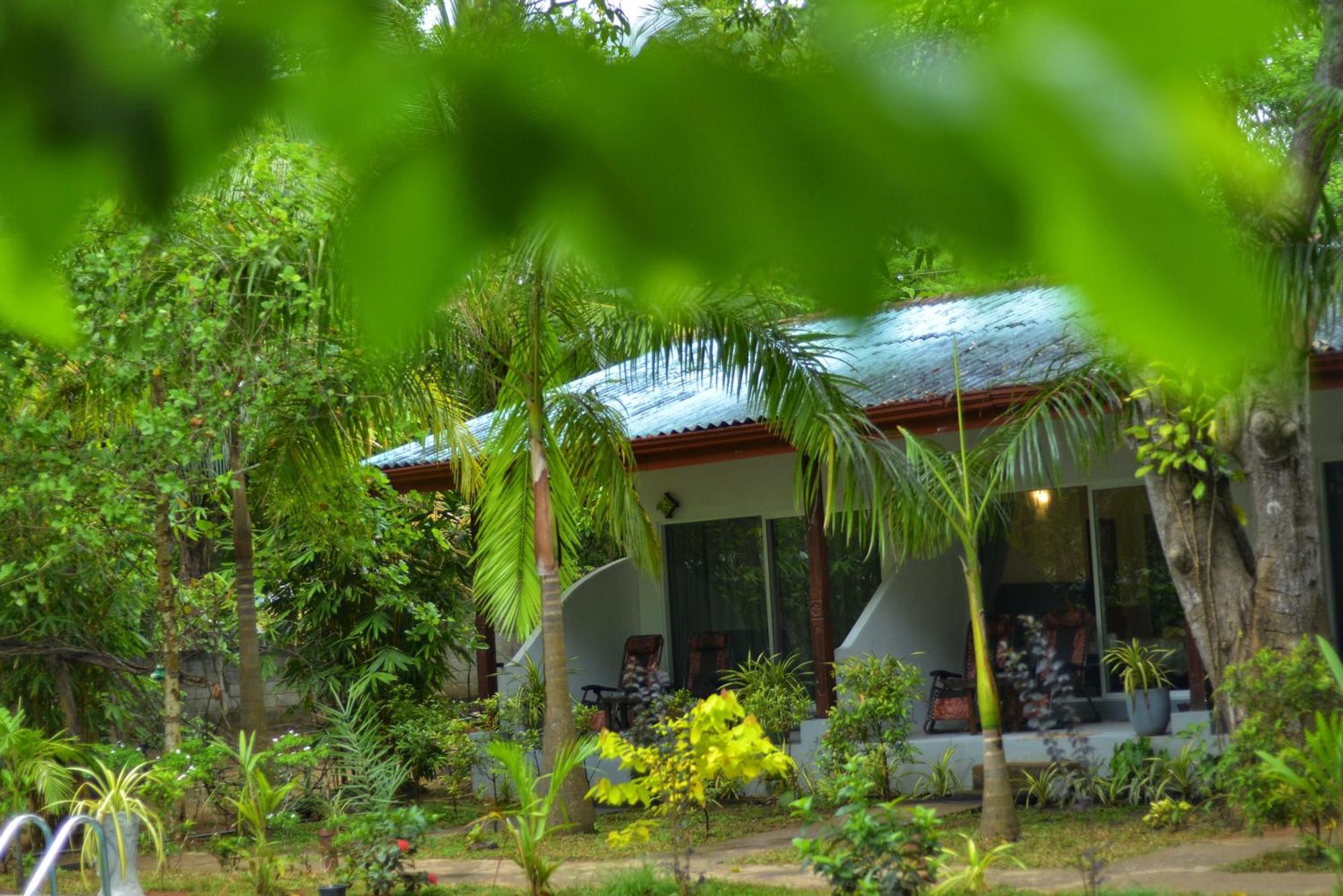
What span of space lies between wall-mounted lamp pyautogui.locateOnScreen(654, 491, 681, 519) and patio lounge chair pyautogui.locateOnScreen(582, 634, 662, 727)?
1.21 meters

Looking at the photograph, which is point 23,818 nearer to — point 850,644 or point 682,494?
point 850,644

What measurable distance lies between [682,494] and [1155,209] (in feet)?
41.5

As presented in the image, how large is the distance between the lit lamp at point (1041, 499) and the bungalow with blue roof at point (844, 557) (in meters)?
0.02

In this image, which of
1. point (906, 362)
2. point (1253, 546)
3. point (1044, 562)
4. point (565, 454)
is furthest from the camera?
point (1044, 562)

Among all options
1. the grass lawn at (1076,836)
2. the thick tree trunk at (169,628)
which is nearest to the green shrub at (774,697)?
the grass lawn at (1076,836)

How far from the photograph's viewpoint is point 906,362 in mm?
910


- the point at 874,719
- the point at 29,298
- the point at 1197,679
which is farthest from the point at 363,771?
the point at 29,298

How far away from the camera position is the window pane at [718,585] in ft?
42.6

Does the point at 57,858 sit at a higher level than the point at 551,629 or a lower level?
lower

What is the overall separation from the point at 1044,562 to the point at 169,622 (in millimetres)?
7253

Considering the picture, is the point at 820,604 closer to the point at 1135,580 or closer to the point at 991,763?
the point at 991,763

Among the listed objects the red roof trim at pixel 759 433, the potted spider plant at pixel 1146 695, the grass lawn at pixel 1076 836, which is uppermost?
the red roof trim at pixel 759 433

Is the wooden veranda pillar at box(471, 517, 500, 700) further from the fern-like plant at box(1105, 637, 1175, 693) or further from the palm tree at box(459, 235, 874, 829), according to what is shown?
the fern-like plant at box(1105, 637, 1175, 693)

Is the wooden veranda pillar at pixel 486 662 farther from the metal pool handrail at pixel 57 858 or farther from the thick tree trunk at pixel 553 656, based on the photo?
Answer: the metal pool handrail at pixel 57 858
